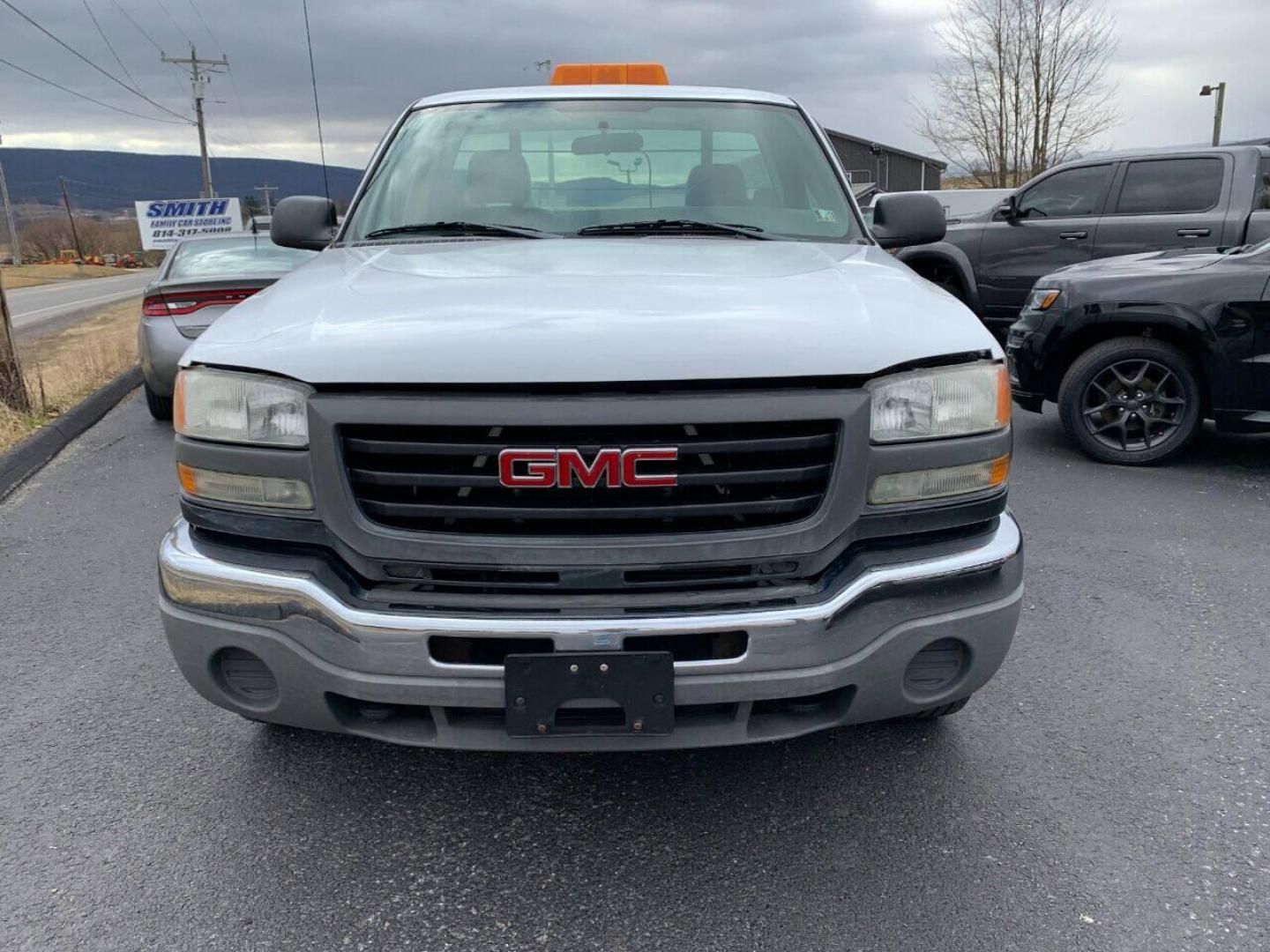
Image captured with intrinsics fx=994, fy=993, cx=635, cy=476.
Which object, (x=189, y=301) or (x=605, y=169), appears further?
(x=189, y=301)

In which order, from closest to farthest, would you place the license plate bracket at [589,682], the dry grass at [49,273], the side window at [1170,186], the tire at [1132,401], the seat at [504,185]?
the license plate bracket at [589,682] < the seat at [504,185] < the tire at [1132,401] < the side window at [1170,186] < the dry grass at [49,273]

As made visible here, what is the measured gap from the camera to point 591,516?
208 centimetres

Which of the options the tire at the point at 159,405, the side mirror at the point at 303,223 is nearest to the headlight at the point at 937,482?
the side mirror at the point at 303,223

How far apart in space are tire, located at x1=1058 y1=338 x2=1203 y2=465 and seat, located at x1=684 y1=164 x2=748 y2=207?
141 inches

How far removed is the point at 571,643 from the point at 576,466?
36 centimetres

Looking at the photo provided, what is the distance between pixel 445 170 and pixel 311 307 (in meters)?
1.32

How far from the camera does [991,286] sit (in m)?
9.45

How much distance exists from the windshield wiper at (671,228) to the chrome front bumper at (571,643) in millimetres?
1390

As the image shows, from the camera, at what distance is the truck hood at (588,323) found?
203 centimetres

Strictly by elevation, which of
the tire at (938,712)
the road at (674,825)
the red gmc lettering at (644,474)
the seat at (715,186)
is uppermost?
the seat at (715,186)

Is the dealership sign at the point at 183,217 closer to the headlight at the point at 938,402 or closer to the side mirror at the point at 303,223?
the side mirror at the point at 303,223

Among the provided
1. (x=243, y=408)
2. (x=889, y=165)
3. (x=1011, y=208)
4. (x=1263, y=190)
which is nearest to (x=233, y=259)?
(x=243, y=408)

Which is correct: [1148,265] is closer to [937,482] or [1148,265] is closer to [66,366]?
[937,482]

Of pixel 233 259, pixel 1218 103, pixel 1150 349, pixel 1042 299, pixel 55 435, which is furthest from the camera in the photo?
A: pixel 1218 103
